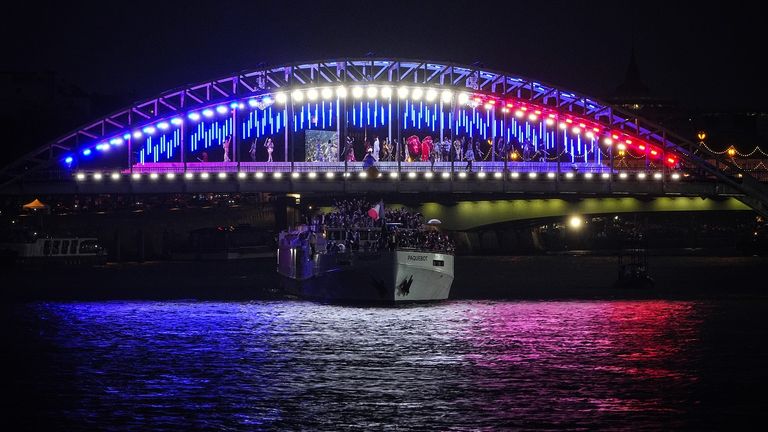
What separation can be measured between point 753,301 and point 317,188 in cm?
4244

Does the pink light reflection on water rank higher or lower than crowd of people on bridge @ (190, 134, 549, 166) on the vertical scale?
lower

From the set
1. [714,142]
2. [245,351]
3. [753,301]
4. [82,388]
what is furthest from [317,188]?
[714,142]

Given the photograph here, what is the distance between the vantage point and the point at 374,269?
63.7 meters

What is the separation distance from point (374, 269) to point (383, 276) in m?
0.63

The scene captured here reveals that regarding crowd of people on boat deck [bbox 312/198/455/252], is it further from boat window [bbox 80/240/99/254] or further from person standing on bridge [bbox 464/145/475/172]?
boat window [bbox 80/240/99/254]

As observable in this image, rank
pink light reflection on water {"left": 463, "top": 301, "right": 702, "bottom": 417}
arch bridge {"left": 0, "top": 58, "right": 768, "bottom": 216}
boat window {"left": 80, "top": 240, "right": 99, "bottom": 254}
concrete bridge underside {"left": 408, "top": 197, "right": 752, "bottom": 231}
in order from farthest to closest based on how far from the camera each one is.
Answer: boat window {"left": 80, "top": 240, "right": 99, "bottom": 254} → concrete bridge underside {"left": 408, "top": 197, "right": 752, "bottom": 231} → arch bridge {"left": 0, "top": 58, "right": 768, "bottom": 216} → pink light reflection on water {"left": 463, "top": 301, "right": 702, "bottom": 417}

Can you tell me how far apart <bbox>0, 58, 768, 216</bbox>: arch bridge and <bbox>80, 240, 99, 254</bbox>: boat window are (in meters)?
7.05

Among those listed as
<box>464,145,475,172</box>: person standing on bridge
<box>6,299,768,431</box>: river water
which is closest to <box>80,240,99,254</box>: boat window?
<box>464,145,475,172</box>: person standing on bridge

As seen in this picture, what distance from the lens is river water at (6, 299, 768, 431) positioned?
109ft

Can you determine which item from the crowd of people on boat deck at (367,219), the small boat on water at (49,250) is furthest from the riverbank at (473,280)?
the crowd of people on boat deck at (367,219)

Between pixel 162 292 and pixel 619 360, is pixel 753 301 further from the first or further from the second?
pixel 162 292

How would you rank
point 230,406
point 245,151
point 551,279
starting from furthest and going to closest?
point 245,151
point 551,279
point 230,406

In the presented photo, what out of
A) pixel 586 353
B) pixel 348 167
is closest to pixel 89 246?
pixel 348 167

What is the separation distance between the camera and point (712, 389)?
1499 inches
